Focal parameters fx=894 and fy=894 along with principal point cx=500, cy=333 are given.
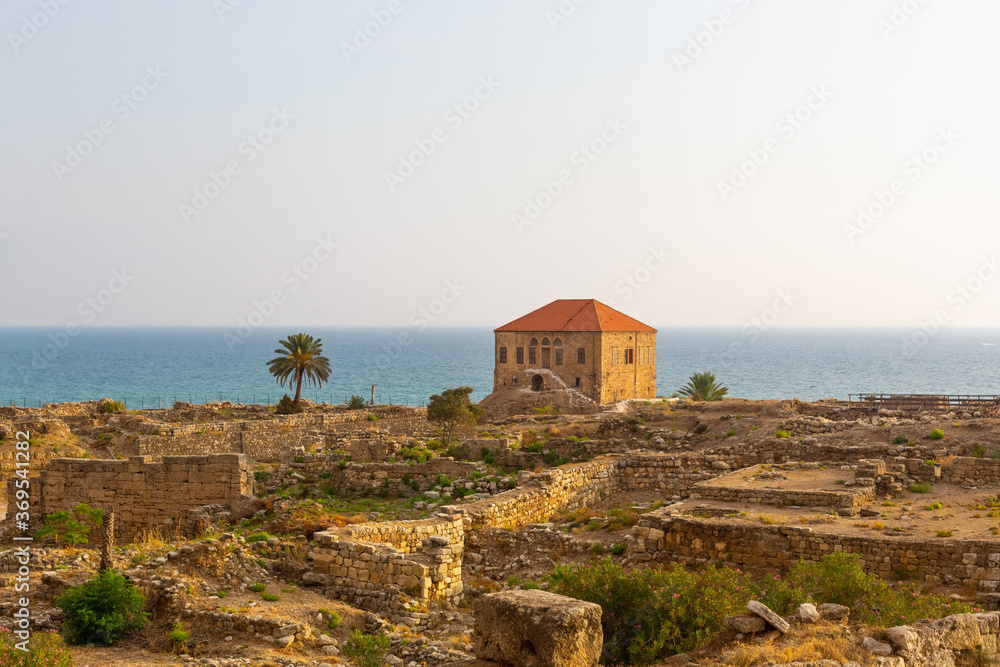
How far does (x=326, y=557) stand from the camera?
12.8m

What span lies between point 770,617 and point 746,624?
0.82ft

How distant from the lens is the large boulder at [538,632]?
7.83 meters

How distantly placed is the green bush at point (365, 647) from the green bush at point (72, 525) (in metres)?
8.22

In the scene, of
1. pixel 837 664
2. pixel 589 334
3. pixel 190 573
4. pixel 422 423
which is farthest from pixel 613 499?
pixel 589 334

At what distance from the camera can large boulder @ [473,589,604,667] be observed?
25.7ft

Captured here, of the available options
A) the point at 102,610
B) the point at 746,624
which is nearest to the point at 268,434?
the point at 102,610

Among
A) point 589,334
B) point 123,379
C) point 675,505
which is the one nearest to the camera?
point 675,505

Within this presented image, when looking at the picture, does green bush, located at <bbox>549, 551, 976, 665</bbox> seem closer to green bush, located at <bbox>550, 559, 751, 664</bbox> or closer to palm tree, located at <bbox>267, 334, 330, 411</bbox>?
green bush, located at <bbox>550, 559, 751, 664</bbox>

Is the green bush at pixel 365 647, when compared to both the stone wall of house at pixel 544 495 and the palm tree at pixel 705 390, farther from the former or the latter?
the palm tree at pixel 705 390

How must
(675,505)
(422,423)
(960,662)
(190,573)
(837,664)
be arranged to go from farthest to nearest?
(422,423), (675,505), (190,573), (960,662), (837,664)

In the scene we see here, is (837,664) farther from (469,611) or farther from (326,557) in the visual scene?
(326,557)

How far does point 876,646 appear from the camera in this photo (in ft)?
27.1

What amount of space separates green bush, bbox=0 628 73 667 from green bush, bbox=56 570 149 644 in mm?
744

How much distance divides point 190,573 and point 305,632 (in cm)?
252
